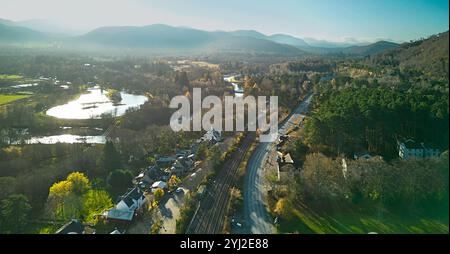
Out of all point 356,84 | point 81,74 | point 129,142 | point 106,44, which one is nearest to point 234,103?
point 356,84

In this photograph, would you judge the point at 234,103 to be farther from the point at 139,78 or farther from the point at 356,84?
the point at 139,78

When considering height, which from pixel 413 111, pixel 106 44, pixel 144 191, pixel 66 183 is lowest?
pixel 144 191

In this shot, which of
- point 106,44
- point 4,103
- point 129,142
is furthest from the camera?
point 106,44

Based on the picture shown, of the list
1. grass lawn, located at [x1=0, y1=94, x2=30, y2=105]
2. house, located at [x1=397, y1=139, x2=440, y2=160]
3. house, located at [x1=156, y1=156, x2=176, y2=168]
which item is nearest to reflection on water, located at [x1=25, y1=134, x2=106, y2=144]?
house, located at [x1=156, y1=156, x2=176, y2=168]

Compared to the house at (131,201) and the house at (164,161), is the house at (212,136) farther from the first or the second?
the house at (131,201)

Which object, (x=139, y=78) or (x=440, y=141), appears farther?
(x=139, y=78)

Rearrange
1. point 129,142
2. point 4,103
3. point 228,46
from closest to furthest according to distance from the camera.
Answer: point 129,142
point 4,103
point 228,46

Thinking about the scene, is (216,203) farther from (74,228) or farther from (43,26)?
(43,26)
